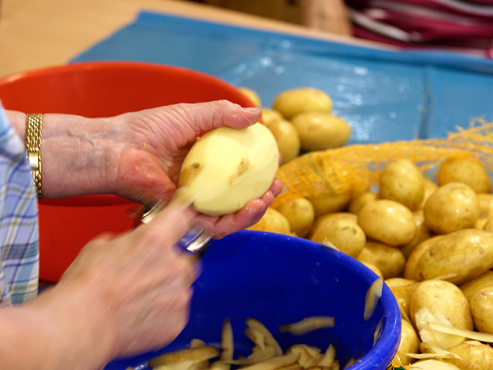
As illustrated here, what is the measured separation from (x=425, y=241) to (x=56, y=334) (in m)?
0.70

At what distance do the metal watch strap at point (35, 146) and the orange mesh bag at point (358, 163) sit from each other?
0.47 meters

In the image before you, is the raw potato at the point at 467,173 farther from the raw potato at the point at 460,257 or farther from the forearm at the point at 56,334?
the forearm at the point at 56,334

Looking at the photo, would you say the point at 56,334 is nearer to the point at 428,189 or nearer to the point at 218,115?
the point at 218,115

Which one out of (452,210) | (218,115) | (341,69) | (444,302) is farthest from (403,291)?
(341,69)

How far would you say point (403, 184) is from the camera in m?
0.98

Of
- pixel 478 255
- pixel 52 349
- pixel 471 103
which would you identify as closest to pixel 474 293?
pixel 478 255

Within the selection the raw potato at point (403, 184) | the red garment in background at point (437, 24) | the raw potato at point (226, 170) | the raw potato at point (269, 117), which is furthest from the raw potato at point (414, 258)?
the red garment in background at point (437, 24)

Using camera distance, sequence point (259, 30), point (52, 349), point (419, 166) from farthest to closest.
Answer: point (259, 30) < point (419, 166) < point (52, 349)

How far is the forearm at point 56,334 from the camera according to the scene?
408 mm

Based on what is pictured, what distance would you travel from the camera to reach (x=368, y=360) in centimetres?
A: 52

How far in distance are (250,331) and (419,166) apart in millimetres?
604

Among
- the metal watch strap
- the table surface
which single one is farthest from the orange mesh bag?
the table surface

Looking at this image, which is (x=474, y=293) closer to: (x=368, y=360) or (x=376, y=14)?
(x=368, y=360)

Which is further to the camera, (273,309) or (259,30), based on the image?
(259,30)
